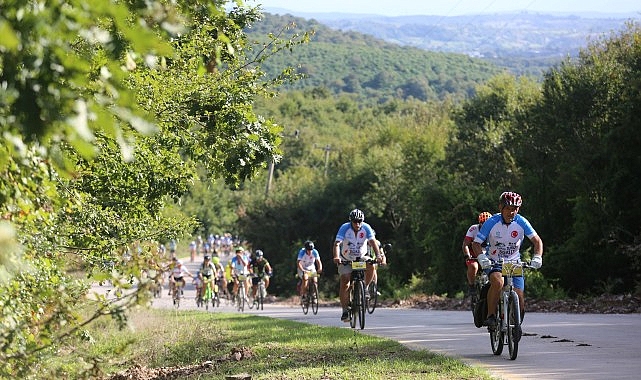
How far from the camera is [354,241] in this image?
61.3 ft

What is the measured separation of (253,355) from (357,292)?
350cm

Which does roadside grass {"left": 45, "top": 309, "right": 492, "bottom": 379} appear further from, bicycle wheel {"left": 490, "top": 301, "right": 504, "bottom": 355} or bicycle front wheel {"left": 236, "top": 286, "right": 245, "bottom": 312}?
bicycle front wheel {"left": 236, "top": 286, "right": 245, "bottom": 312}

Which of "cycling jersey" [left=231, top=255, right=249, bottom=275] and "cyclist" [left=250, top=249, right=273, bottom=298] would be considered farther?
"cycling jersey" [left=231, top=255, right=249, bottom=275]

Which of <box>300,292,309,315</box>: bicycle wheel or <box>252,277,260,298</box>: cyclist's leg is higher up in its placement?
<box>252,277,260,298</box>: cyclist's leg

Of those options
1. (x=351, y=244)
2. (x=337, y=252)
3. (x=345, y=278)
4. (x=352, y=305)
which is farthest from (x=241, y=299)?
(x=337, y=252)

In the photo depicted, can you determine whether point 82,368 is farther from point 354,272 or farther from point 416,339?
point 354,272

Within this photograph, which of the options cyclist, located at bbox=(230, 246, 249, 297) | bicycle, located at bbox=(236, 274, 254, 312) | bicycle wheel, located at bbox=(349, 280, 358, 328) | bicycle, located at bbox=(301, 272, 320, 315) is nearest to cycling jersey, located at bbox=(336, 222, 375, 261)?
bicycle wheel, located at bbox=(349, 280, 358, 328)

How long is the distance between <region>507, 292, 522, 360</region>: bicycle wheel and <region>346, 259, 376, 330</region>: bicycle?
558 centimetres

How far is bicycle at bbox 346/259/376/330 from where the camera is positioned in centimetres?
1850

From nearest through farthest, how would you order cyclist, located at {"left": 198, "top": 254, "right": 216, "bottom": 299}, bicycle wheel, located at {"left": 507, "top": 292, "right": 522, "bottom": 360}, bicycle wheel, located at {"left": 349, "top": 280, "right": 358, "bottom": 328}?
bicycle wheel, located at {"left": 507, "top": 292, "right": 522, "bottom": 360}, bicycle wheel, located at {"left": 349, "top": 280, "right": 358, "bottom": 328}, cyclist, located at {"left": 198, "top": 254, "right": 216, "bottom": 299}

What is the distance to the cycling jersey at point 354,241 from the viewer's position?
61.2ft

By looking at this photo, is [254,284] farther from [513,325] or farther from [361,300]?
[513,325]

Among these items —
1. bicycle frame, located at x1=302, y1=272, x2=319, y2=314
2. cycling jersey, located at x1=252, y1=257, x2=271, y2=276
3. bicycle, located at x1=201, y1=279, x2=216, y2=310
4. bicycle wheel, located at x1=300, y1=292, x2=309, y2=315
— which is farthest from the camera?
bicycle, located at x1=201, y1=279, x2=216, y2=310

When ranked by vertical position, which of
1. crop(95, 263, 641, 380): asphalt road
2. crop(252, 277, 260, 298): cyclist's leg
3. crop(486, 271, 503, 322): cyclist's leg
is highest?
crop(252, 277, 260, 298): cyclist's leg
